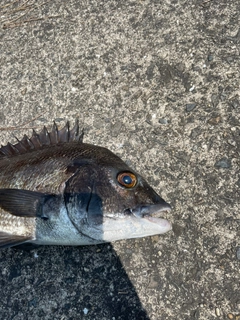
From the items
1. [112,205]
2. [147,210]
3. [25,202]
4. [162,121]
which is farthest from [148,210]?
[162,121]

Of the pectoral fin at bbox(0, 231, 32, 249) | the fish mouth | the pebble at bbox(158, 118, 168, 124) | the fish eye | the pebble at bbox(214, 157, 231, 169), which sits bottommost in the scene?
the pebble at bbox(214, 157, 231, 169)

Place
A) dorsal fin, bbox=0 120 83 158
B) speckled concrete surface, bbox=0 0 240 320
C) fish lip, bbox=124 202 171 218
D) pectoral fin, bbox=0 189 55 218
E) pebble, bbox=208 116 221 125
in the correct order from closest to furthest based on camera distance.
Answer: fish lip, bbox=124 202 171 218 → pectoral fin, bbox=0 189 55 218 → speckled concrete surface, bbox=0 0 240 320 → dorsal fin, bbox=0 120 83 158 → pebble, bbox=208 116 221 125

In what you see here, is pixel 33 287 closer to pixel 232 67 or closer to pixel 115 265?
pixel 115 265

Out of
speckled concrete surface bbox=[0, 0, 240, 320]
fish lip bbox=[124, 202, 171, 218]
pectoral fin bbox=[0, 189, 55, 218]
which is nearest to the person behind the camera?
fish lip bbox=[124, 202, 171, 218]

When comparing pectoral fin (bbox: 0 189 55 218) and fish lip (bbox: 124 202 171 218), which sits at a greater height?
pectoral fin (bbox: 0 189 55 218)

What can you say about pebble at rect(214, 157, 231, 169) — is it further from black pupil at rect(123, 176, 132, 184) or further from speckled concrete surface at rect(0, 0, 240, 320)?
black pupil at rect(123, 176, 132, 184)

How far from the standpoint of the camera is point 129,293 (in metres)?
2.57

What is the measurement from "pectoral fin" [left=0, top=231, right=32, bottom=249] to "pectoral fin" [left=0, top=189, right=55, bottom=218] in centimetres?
16

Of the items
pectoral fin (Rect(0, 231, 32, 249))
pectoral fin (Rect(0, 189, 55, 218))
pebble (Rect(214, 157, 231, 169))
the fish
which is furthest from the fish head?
pebble (Rect(214, 157, 231, 169))

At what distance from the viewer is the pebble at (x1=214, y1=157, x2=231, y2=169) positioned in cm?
279

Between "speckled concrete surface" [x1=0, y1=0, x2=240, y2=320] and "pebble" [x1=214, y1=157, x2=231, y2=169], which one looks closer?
"speckled concrete surface" [x1=0, y1=0, x2=240, y2=320]

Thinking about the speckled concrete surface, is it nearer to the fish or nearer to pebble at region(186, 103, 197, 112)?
pebble at region(186, 103, 197, 112)

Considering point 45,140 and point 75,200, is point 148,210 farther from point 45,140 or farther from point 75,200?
point 45,140

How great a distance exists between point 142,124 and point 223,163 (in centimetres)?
73
